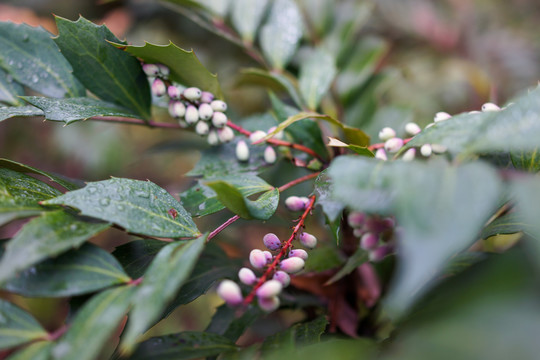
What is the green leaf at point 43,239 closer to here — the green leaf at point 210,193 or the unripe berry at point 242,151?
the green leaf at point 210,193

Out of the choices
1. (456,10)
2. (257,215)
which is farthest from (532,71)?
(257,215)

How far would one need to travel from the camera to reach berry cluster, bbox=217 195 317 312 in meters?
0.35

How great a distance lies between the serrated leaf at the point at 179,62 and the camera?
505mm

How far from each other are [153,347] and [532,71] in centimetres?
157

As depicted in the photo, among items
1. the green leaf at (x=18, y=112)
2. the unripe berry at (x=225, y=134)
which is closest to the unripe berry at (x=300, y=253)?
the unripe berry at (x=225, y=134)

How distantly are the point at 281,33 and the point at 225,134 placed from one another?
0.32 m

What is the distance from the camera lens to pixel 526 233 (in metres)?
0.40

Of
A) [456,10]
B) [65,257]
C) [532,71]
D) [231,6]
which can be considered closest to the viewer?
[65,257]

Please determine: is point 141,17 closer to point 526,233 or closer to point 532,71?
point 526,233

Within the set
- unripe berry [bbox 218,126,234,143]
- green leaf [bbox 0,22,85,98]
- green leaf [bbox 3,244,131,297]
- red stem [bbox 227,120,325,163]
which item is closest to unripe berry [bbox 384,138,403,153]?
red stem [bbox 227,120,325,163]

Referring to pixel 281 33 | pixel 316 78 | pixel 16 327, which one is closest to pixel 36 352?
pixel 16 327

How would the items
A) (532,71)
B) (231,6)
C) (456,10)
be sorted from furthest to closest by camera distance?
(456,10) → (532,71) → (231,6)

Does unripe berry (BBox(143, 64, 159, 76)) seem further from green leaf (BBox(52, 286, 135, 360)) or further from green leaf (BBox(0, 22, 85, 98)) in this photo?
green leaf (BBox(52, 286, 135, 360))

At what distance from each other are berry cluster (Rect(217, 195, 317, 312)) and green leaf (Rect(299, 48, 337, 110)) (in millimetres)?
262
